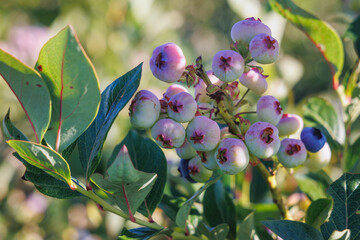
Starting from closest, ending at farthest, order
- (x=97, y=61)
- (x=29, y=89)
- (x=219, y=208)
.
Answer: (x=29, y=89), (x=219, y=208), (x=97, y=61)

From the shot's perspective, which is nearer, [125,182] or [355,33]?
[125,182]

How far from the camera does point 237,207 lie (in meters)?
0.70

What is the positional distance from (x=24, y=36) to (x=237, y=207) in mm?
2035

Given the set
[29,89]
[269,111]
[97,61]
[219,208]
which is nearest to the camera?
[29,89]

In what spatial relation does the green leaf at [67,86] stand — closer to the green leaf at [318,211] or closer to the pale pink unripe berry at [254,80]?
the pale pink unripe berry at [254,80]

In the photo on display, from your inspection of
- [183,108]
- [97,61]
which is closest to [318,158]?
[183,108]

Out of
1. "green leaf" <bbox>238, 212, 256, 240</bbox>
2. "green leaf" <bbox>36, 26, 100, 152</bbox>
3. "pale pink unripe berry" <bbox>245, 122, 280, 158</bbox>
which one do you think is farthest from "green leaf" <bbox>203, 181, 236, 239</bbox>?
"green leaf" <bbox>36, 26, 100, 152</bbox>

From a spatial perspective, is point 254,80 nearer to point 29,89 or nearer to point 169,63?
point 169,63

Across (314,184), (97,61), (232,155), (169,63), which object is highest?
(169,63)

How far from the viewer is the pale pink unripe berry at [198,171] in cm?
57

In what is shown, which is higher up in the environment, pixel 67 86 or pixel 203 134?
pixel 67 86

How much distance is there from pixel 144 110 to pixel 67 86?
0.36ft

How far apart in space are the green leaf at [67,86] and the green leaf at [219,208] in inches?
12.1

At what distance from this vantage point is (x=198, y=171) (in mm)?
567
